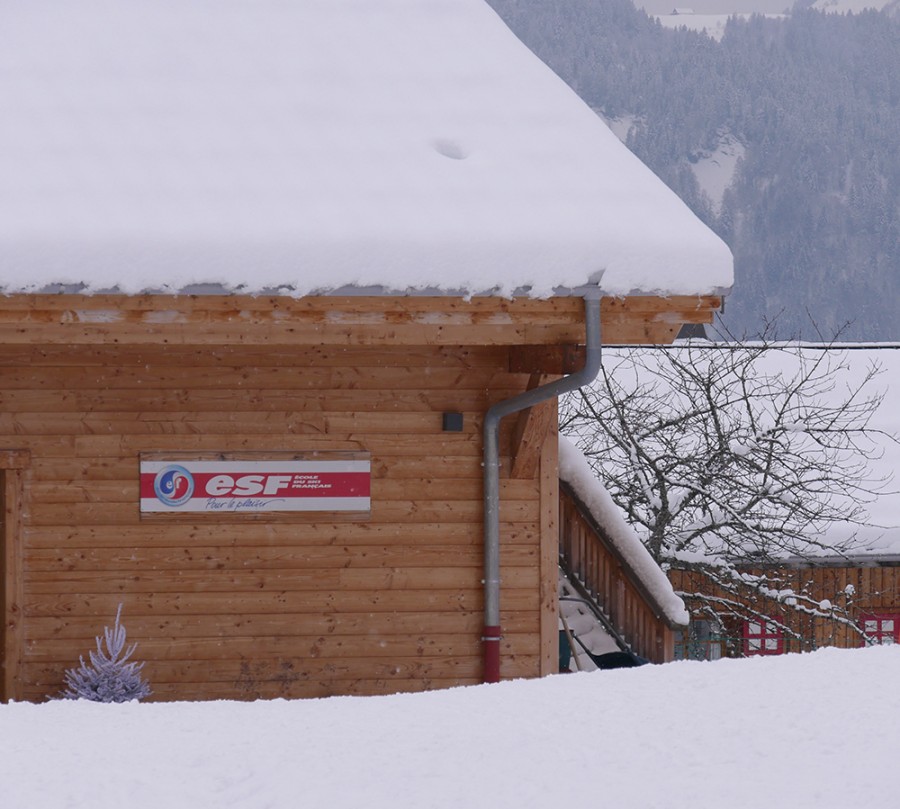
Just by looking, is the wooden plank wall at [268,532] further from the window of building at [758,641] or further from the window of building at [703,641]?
the window of building at [758,641]

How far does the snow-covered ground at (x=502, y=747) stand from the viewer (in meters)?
4.97

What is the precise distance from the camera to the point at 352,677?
8.91 meters

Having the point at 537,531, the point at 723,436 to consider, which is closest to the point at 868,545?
the point at 723,436

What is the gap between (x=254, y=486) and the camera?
29.0 feet

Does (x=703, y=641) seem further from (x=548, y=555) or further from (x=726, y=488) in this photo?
(x=548, y=555)

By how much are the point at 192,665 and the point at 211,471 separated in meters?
1.34

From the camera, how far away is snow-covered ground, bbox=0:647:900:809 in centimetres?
497

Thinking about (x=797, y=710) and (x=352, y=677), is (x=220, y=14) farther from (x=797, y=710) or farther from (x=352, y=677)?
(x=797, y=710)

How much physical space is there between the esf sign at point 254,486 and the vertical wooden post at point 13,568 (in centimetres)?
84

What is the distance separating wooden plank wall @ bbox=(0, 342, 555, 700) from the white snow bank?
3.65 feet

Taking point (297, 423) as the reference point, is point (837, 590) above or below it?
below

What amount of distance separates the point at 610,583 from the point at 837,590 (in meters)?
7.35

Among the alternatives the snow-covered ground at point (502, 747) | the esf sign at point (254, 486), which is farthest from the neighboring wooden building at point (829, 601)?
the snow-covered ground at point (502, 747)

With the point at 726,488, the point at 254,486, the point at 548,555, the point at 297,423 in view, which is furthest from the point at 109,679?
the point at 726,488
